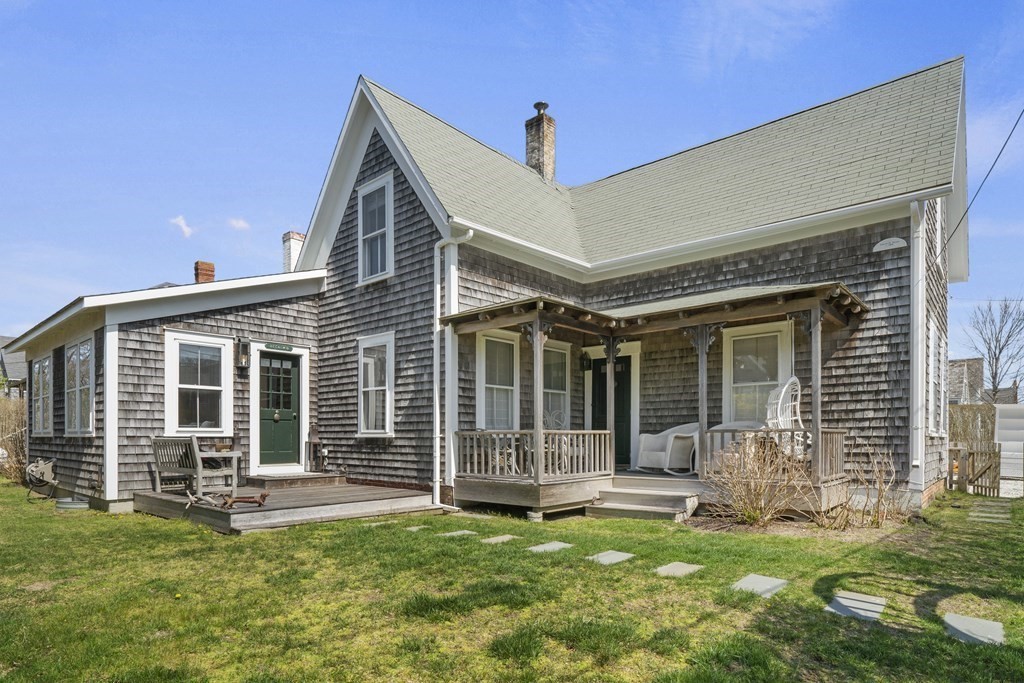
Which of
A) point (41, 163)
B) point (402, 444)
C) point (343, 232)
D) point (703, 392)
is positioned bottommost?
point (402, 444)

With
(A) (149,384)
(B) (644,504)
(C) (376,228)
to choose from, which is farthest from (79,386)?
(B) (644,504)

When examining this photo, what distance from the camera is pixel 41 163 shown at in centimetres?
1706

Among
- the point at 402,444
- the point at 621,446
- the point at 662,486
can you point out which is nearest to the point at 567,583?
the point at 662,486

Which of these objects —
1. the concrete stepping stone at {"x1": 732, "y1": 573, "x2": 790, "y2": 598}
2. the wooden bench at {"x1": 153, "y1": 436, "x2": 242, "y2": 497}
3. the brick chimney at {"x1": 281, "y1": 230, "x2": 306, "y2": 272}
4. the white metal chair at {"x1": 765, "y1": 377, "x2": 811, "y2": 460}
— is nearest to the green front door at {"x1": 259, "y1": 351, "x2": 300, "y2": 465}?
the wooden bench at {"x1": 153, "y1": 436, "x2": 242, "y2": 497}

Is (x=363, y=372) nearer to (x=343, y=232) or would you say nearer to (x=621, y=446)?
(x=343, y=232)

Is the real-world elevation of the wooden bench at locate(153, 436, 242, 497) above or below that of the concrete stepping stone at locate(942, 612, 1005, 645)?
above

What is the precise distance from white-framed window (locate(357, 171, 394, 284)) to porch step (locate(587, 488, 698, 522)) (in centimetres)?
523

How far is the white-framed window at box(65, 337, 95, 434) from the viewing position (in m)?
9.86

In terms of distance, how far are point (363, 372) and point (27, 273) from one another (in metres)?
28.7

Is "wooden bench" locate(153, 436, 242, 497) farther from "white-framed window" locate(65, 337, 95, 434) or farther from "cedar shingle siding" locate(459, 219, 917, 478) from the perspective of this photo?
"cedar shingle siding" locate(459, 219, 917, 478)

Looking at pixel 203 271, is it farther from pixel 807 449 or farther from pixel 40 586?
pixel 807 449

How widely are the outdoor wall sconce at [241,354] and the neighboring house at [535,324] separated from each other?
0.10 ft

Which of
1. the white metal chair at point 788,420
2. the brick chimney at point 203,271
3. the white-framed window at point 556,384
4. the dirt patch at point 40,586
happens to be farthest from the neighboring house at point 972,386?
the dirt patch at point 40,586

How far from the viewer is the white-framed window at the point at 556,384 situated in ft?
37.0
